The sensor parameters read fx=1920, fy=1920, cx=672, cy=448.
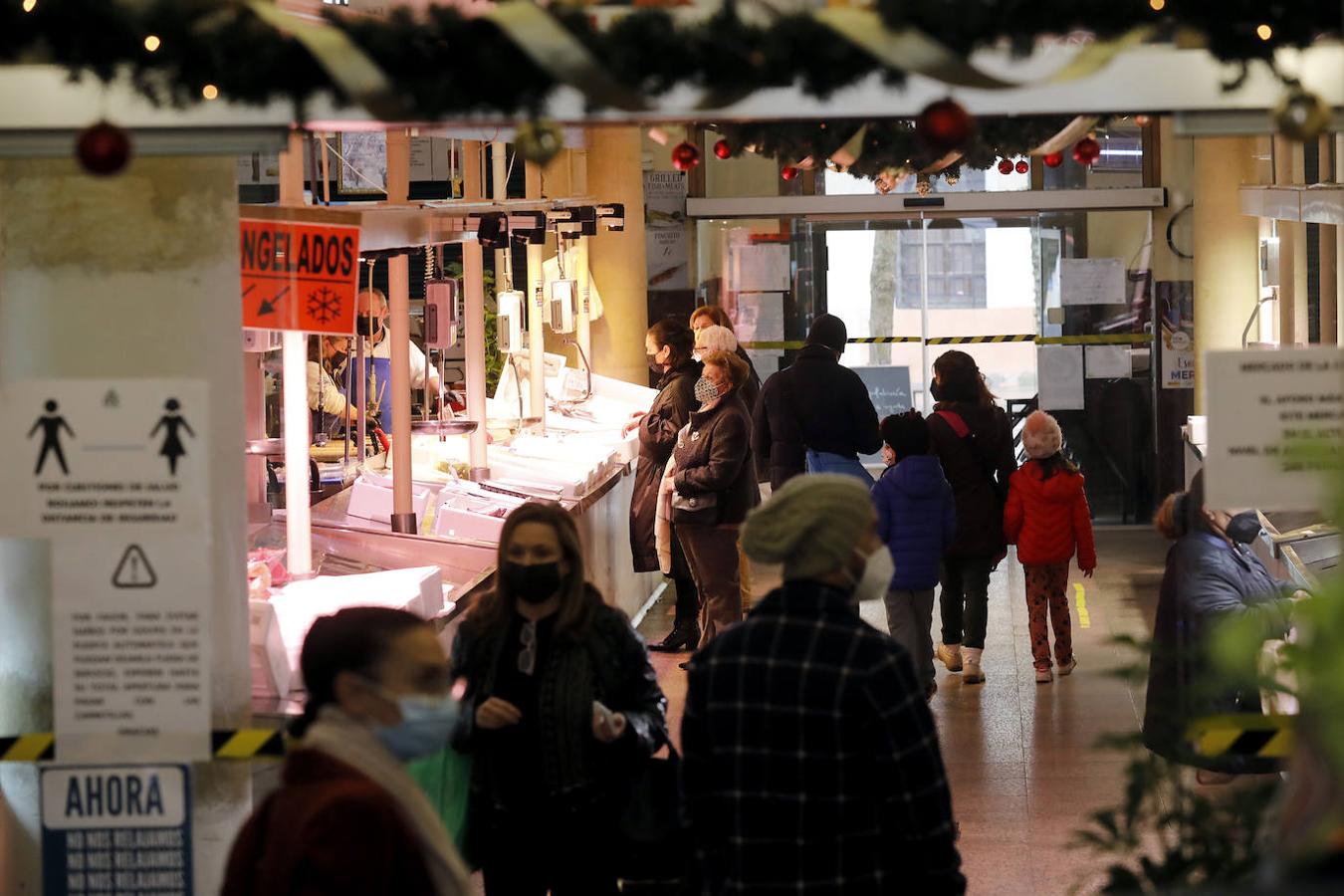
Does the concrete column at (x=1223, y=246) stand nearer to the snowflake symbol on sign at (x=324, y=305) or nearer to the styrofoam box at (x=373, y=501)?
the styrofoam box at (x=373, y=501)

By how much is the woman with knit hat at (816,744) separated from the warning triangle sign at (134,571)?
1.14 meters

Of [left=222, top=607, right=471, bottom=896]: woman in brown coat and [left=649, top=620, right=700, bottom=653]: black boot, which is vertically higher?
[left=222, top=607, right=471, bottom=896]: woman in brown coat

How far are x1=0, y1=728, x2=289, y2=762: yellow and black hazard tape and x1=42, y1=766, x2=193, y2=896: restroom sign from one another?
61 millimetres

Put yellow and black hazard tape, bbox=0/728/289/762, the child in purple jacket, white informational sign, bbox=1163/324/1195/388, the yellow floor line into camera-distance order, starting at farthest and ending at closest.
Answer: white informational sign, bbox=1163/324/1195/388 < the yellow floor line < the child in purple jacket < yellow and black hazard tape, bbox=0/728/289/762

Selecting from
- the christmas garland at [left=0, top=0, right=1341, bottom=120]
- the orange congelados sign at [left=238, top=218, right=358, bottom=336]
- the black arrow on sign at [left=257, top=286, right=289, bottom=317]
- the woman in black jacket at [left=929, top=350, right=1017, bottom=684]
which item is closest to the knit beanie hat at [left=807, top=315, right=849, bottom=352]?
the woman in black jacket at [left=929, top=350, right=1017, bottom=684]

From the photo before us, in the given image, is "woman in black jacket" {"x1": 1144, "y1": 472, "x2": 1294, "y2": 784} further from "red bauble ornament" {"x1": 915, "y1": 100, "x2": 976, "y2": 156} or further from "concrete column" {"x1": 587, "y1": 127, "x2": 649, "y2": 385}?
"concrete column" {"x1": 587, "y1": 127, "x2": 649, "y2": 385}

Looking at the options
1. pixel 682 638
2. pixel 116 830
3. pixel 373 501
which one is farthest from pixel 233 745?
pixel 682 638

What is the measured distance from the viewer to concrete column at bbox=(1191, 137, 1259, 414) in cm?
1238

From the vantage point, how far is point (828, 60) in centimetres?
332

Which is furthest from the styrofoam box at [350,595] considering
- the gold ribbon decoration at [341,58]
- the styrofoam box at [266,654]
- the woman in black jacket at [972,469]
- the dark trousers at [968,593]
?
the dark trousers at [968,593]

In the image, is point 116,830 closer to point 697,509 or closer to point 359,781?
point 359,781

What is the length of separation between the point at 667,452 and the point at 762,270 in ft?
18.0

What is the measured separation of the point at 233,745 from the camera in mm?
4023

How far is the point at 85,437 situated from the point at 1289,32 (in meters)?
2.38
